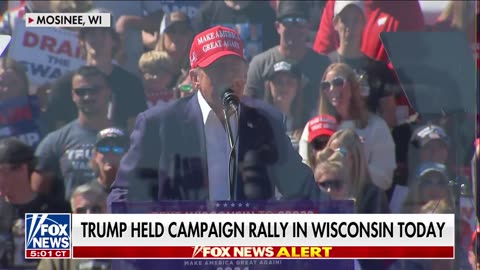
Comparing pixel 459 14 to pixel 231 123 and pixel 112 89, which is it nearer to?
pixel 231 123

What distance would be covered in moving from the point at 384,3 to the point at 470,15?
0.37m

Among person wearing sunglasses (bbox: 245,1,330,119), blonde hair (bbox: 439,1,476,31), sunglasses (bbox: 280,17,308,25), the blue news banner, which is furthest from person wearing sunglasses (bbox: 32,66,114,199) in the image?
blonde hair (bbox: 439,1,476,31)

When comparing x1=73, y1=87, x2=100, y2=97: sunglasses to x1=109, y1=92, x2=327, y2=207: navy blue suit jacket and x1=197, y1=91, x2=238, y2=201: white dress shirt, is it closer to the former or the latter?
x1=109, y1=92, x2=327, y2=207: navy blue suit jacket

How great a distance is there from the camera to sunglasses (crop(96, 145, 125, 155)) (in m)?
2.71

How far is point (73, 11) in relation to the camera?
2.77 meters

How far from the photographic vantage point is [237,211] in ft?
8.86

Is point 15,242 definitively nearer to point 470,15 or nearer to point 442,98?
point 442,98

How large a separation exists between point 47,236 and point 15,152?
0.39 metres

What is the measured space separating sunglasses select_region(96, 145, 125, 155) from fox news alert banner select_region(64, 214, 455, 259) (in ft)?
0.90

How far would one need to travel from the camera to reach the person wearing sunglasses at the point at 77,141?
2699mm

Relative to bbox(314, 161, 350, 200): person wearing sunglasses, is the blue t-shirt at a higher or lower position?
higher

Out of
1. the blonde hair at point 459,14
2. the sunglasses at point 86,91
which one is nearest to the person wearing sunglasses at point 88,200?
the sunglasses at point 86,91

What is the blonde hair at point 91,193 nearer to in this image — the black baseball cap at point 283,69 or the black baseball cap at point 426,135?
the black baseball cap at point 283,69

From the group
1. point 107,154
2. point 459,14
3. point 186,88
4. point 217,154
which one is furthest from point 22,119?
point 459,14
